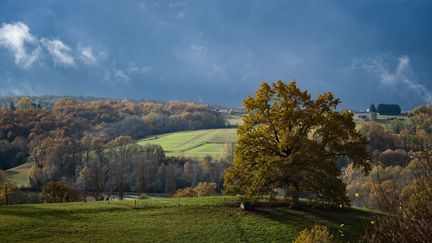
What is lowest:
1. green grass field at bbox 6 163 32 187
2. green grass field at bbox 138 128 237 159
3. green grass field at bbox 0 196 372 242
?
green grass field at bbox 0 196 372 242

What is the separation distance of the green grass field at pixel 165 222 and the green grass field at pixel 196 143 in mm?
99057

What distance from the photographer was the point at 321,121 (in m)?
43.2

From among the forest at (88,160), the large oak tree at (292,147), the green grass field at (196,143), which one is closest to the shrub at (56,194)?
the large oak tree at (292,147)

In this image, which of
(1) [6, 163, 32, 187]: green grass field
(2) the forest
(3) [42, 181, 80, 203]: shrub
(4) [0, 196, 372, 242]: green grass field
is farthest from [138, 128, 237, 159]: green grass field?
(4) [0, 196, 372, 242]: green grass field

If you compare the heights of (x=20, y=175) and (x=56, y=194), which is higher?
(x=20, y=175)

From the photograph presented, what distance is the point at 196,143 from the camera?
573 ft

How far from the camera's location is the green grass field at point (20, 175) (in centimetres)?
11700

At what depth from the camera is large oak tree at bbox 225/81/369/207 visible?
41.7 m

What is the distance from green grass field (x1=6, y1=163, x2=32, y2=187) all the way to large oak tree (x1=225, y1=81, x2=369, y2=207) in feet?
285

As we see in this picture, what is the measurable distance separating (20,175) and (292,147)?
10359 centimetres

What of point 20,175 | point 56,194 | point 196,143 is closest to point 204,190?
point 56,194

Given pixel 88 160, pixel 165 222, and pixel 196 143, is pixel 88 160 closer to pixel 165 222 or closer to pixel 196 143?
pixel 196 143

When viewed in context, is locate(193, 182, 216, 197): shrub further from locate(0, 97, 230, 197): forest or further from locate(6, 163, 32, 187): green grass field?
locate(6, 163, 32, 187): green grass field

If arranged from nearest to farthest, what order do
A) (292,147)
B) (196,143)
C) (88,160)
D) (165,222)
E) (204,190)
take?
(165,222) → (292,147) → (204,190) → (88,160) → (196,143)
